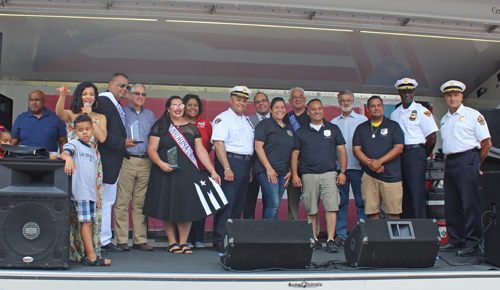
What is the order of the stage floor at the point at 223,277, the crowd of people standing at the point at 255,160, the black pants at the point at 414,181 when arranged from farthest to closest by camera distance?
the black pants at the point at 414,181
the crowd of people standing at the point at 255,160
the stage floor at the point at 223,277

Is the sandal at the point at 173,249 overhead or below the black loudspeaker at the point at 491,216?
below

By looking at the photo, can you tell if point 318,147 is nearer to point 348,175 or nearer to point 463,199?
point 348,175

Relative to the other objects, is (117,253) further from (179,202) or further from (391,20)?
(391,20)

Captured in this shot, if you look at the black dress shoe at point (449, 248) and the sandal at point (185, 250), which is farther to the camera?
the black dress shoe at point (449, 248)

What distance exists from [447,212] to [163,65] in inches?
130

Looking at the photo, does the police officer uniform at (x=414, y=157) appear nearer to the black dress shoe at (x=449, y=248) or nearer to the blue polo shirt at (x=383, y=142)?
the blue polo shirt at (x=383, y=142)

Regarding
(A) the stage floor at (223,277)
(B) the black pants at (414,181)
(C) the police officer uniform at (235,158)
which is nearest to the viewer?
(A) the stage floor at (223,277)

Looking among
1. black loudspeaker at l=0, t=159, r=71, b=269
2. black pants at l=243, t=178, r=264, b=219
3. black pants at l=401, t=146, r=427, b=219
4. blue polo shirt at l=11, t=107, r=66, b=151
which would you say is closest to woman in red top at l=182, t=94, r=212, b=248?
black pants at l=243, t=178, r=264, b=219

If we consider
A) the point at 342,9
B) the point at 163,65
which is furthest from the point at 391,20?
the point at 163,65

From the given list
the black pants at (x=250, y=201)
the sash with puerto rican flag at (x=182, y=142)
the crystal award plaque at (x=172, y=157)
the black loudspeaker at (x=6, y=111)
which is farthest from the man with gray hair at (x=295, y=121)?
the black loudspeaker at (x=6, y=111)

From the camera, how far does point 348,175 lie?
13.9 ft

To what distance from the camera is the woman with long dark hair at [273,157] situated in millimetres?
3791

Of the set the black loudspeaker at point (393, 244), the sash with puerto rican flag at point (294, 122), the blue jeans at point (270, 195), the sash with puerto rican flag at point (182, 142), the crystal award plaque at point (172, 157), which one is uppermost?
the sash with puerto rican flag at point (294, 122)

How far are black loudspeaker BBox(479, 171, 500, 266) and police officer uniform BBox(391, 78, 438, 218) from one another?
82cm
